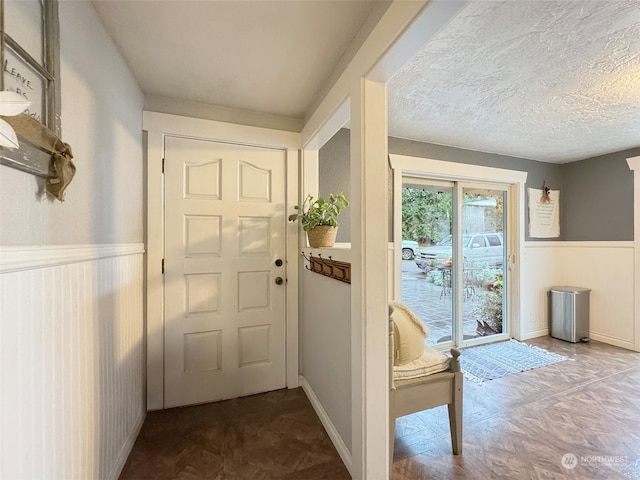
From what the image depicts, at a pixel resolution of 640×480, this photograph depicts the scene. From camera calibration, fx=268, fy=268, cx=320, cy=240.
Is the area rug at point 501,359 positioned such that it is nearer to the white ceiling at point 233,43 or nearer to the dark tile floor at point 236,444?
the dark tile floor at point 236,444

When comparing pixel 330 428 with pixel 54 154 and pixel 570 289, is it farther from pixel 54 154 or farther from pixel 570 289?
pixel 570 289

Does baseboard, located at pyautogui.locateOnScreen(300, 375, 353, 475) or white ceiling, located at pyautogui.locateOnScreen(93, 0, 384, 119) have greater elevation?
white ceiling, located at pyautogui.locateOnScreen(93, 0, 384, 119)

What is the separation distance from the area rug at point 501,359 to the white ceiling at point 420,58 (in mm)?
2260

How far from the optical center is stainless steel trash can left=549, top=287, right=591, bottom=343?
3208mm

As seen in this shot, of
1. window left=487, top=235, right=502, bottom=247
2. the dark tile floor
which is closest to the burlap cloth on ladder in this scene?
the dark tile floor

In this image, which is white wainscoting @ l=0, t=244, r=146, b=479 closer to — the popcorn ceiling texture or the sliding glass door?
the popcorn ceiling texture

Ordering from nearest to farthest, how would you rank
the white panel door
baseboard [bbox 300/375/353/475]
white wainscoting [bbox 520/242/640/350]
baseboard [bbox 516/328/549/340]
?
baseboard [bbox 300/375/353/475], the white panel door, white wainscoting [bbox 520/242/640/350], baseboard [bbox 516/328/549/340]

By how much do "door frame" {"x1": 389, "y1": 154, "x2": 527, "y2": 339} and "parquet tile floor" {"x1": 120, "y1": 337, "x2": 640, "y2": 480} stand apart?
111 cm

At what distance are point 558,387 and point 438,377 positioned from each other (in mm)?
1582

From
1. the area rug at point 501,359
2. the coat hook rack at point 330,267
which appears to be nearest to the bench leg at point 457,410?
the coat hook rack at point 330,267

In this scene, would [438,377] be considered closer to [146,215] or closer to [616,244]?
[146,215]

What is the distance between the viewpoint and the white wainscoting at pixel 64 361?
710mm

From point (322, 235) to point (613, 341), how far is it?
383cm

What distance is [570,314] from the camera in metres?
3.23
